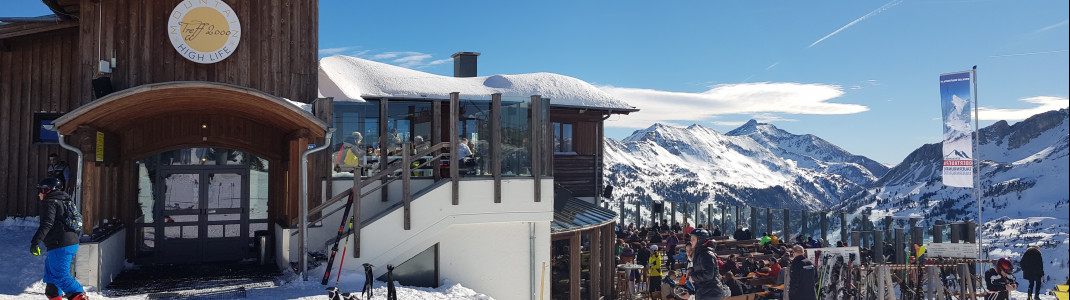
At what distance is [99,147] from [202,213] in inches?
107

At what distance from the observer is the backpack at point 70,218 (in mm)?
7492

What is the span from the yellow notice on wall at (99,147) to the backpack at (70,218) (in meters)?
1.78

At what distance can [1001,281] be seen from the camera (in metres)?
11.6

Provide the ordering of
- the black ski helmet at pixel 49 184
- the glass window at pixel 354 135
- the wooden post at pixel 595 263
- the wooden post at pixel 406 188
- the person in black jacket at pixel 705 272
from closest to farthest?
the black ski helmet at pixel 49 184, the person in black jacket at pixel 705 272, the wooden post at pixel 406 188, the glass window at pixel 354 135, the wooden post at pixel 595 263

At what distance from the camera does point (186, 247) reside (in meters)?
11.7

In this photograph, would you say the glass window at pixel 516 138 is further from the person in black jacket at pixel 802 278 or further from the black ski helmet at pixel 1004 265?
the black ski helmet at pixel 1004 265

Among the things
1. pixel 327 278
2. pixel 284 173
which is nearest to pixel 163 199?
pixel 284 173

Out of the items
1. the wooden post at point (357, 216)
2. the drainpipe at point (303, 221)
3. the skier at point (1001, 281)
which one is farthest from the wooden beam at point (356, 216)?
the skier at point (1001, 281)

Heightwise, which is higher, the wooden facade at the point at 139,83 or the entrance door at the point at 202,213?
the wooden facade at the point at 139,83

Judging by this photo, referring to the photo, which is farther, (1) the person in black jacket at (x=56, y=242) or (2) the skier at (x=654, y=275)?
(2) the skier at (x=654, y=275)

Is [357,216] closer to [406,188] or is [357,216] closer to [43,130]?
[406,188]

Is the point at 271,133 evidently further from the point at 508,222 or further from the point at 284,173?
the point at 508,222

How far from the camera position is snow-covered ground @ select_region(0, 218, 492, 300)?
8.55m

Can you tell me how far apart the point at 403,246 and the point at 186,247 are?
417 centimetres
